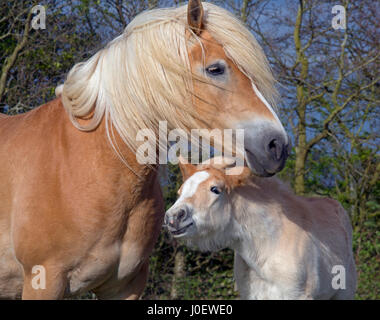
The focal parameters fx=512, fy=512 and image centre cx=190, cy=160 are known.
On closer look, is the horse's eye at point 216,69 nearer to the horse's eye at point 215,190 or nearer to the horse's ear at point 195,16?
the horse's ear at point 195,16

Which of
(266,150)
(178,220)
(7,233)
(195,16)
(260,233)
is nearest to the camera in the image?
(266,150)

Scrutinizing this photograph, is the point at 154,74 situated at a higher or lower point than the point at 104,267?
higher

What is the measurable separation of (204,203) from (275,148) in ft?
4.81

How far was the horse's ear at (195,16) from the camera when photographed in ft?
6.98

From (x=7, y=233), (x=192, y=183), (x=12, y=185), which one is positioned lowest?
(x=7, y=233)

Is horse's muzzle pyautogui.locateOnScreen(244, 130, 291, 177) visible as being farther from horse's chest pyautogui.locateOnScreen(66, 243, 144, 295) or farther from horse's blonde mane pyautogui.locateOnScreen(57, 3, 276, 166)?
horse's chest pyautogui.locateOnScreen(66, 243, 144, 295)

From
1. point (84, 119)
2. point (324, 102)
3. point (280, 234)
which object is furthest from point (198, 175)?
point (324, 102)

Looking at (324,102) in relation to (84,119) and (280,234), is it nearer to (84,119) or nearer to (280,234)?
(280,234)

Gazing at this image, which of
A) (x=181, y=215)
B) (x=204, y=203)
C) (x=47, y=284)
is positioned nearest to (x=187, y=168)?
(x=204, y=203)

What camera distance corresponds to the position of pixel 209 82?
2092 millimetres

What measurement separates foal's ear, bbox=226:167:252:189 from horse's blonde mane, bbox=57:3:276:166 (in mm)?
1435

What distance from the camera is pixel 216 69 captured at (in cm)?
211

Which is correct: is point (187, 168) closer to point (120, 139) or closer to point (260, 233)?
point (260, 233)

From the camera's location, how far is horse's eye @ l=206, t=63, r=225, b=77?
2104 millimetres
